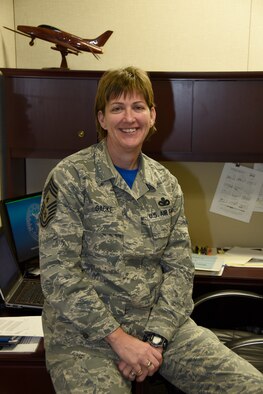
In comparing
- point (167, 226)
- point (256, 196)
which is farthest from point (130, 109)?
point (256, 196)

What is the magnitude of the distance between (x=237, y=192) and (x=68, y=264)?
1284 mm

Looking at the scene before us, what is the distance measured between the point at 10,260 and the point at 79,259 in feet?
1.98

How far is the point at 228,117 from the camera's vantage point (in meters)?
1.93

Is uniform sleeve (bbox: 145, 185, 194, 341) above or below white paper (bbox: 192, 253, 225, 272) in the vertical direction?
above

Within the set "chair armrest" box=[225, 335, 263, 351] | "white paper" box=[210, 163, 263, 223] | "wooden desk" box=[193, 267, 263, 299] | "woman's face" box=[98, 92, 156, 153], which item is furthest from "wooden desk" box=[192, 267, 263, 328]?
"woman's face" box=[98, 92, 156, 153]

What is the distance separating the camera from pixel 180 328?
1.45 meters

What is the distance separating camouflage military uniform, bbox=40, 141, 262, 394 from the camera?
1285 millimetres

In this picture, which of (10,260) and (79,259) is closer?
(79,259)

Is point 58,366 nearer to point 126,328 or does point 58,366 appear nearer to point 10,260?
point 126,328

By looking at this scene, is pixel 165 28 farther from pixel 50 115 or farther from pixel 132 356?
pixel 132 356

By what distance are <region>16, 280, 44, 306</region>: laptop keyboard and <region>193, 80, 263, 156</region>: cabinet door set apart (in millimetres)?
951

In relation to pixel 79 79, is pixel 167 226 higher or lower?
lower

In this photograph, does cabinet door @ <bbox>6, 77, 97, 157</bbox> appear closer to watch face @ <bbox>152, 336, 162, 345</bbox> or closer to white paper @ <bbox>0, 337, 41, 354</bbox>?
white paper @ <bbox>0, 337, 41, 354</bbox>

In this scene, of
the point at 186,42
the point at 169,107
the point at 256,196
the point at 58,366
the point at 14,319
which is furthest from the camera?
the point at 256,196
